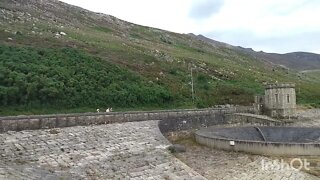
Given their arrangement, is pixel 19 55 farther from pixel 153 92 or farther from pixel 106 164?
pixel 106 164

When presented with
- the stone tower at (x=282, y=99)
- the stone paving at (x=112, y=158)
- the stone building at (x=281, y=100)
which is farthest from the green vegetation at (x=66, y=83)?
the stone paving at (x=112, y=158)

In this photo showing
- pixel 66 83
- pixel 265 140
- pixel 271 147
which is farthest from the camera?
pixel 66 83

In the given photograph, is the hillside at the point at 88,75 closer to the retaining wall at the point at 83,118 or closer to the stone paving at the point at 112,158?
the retaining wall at the point at 83,118

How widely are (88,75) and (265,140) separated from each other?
18500 mm

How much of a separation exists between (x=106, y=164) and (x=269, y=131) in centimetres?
1652

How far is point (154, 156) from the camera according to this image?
20.8 m

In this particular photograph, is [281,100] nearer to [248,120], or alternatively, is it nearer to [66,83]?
[248,120]

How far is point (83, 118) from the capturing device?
22578 mm

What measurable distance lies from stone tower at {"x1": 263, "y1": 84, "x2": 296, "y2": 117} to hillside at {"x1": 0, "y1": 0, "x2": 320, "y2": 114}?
7149 mm

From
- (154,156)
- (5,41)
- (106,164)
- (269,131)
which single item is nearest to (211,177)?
(154,156)

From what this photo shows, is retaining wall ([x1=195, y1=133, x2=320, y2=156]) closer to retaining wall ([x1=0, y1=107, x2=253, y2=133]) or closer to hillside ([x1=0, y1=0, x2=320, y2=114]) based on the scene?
retaining wall ([x1=0, y1=107, x2=253, y2=133])

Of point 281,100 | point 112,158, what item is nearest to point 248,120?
point 281,100

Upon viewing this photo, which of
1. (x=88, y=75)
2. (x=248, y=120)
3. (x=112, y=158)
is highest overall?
(x=88, y=75)

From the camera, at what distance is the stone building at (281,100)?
4216cm
